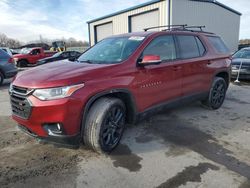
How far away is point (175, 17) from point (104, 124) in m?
14.5

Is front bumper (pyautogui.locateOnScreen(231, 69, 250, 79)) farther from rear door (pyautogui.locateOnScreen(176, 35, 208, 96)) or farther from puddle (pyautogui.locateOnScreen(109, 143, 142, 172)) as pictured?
puddle (pyautogui.locateOnScreen(109, 143, 142, 172))

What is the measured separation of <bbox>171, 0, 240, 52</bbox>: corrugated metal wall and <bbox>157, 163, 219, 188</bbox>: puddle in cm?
1431

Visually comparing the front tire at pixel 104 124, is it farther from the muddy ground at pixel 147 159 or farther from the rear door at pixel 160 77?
the rear door at pixel 160 77

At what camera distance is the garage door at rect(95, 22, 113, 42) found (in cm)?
2224

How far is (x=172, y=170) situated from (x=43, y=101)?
186 cm

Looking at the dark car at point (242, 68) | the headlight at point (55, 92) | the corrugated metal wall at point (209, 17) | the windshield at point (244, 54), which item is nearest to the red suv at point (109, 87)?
the headlight at point (55, 92)

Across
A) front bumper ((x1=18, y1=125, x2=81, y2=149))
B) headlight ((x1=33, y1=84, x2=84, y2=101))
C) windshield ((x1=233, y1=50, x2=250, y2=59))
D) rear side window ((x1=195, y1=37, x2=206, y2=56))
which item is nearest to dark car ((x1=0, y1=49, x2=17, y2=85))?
front bumper ((x1=18, y1=125, x2=81, y2=149))

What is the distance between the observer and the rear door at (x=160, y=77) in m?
3.80

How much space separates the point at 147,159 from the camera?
336cm

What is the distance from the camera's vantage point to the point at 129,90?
140 inches

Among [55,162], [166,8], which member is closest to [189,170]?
[55,162]

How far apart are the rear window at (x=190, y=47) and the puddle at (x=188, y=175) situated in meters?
2.20

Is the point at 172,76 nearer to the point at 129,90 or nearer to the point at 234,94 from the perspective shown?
the point at 129,90

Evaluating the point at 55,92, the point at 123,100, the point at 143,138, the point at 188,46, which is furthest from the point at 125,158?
the point at 188,46
